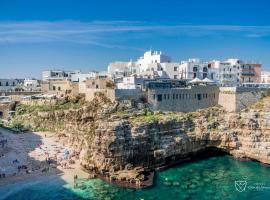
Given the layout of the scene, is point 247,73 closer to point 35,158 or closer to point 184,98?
point 184,98

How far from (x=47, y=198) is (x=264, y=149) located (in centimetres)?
2303

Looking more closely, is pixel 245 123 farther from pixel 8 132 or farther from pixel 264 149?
pixel 8 132

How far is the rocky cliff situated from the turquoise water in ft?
6.73

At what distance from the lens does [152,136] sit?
131 feet

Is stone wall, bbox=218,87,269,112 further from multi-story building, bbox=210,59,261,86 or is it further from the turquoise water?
multi-story building, bbox=210,59,261,86

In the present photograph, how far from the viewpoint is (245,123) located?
4425cm

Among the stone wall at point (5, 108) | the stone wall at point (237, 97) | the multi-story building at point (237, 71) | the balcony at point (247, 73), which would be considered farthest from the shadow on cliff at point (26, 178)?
the balcony at point (247, 73)

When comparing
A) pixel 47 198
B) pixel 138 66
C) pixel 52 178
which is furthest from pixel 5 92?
pixel 47 198

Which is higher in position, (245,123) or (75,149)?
(245,123)

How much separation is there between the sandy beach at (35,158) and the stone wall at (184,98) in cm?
1118

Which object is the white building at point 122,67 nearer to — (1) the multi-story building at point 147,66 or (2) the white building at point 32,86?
(1) the multi-story building at point 147,66

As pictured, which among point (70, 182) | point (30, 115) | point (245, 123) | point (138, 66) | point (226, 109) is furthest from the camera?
point (138, 66)

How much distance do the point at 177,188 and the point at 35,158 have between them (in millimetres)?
16971

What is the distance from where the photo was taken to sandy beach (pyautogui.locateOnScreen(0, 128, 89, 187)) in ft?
125
